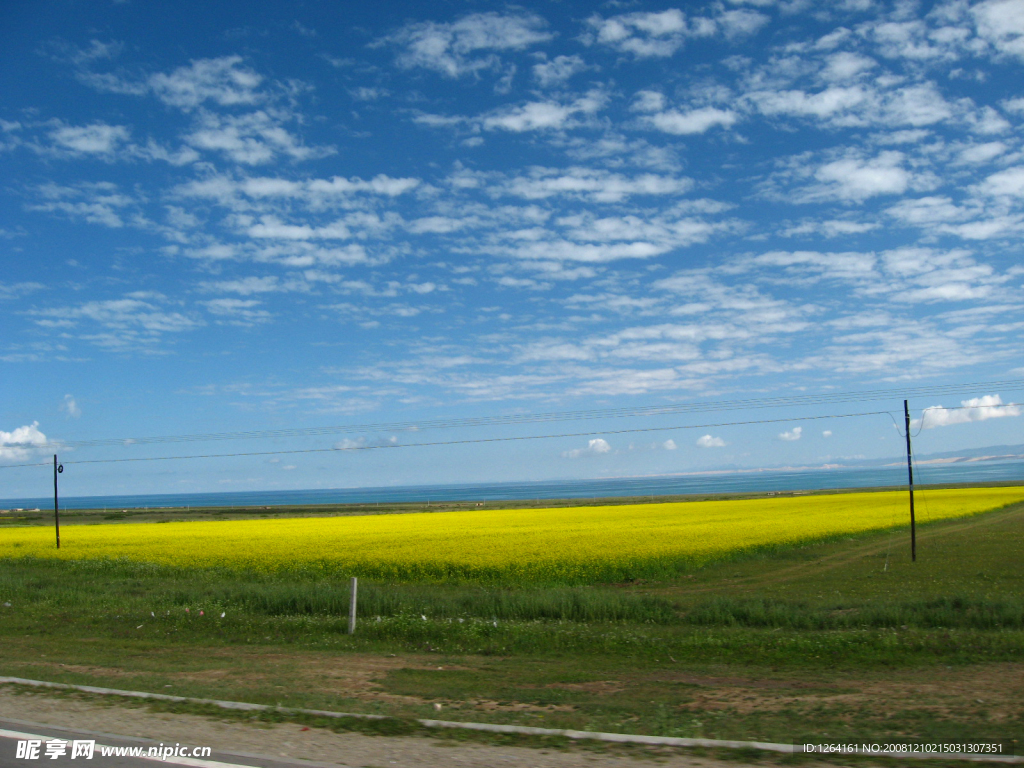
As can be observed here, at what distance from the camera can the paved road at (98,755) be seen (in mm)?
6070

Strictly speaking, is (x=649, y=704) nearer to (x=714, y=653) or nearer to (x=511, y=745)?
(x=511, y=745)

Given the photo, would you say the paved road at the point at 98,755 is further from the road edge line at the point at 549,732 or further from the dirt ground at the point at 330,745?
the road edge line at the point at 549,732

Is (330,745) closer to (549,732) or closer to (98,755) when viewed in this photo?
(98,755)

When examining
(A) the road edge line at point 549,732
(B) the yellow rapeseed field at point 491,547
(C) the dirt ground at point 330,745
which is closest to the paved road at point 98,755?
(C) the dirt ground at point 330,745

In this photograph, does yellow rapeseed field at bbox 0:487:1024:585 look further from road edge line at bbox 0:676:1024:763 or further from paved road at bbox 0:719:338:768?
paved road at bbox 0:719:338:768

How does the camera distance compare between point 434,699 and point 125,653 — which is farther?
point 125,653

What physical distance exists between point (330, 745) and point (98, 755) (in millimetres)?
2069

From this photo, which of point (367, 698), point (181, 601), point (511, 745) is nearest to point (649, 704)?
point (511, 745)

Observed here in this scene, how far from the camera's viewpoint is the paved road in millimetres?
6070

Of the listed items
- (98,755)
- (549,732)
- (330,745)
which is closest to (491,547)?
(549,732)

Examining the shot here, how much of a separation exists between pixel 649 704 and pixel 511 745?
2.53 m

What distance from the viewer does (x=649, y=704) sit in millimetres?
8555

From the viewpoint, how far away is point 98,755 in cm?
633

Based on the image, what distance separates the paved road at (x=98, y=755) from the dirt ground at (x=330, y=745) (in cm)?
18
